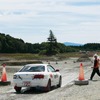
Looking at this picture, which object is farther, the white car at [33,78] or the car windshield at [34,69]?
the car windshield at [34,69]

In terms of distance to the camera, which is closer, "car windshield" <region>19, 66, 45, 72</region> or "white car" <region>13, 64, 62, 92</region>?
"white car" <region>13, 64, 62, 92</region>

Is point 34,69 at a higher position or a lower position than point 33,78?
higher

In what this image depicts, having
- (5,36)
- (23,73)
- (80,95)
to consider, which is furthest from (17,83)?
(5,36)

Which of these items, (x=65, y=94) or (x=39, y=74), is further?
(x=39, y=74)

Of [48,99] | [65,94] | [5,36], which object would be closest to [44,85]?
[65,94]

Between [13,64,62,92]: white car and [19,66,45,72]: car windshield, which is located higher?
[19,66,45,72]: car windshield

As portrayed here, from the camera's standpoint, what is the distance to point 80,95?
56.6 ft

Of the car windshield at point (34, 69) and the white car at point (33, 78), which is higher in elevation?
the car windshield at point (34, 69)

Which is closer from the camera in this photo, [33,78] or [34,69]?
[33,78]

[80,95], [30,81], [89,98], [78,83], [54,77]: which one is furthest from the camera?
[78,83]

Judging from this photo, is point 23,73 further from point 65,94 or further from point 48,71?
point 65,94

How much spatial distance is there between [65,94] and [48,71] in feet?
9.41

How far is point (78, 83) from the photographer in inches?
894

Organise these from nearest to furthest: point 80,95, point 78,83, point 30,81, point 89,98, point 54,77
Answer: point 89,98 < point 80,95 < point 30,81 < point 54,77 < point 78,83
